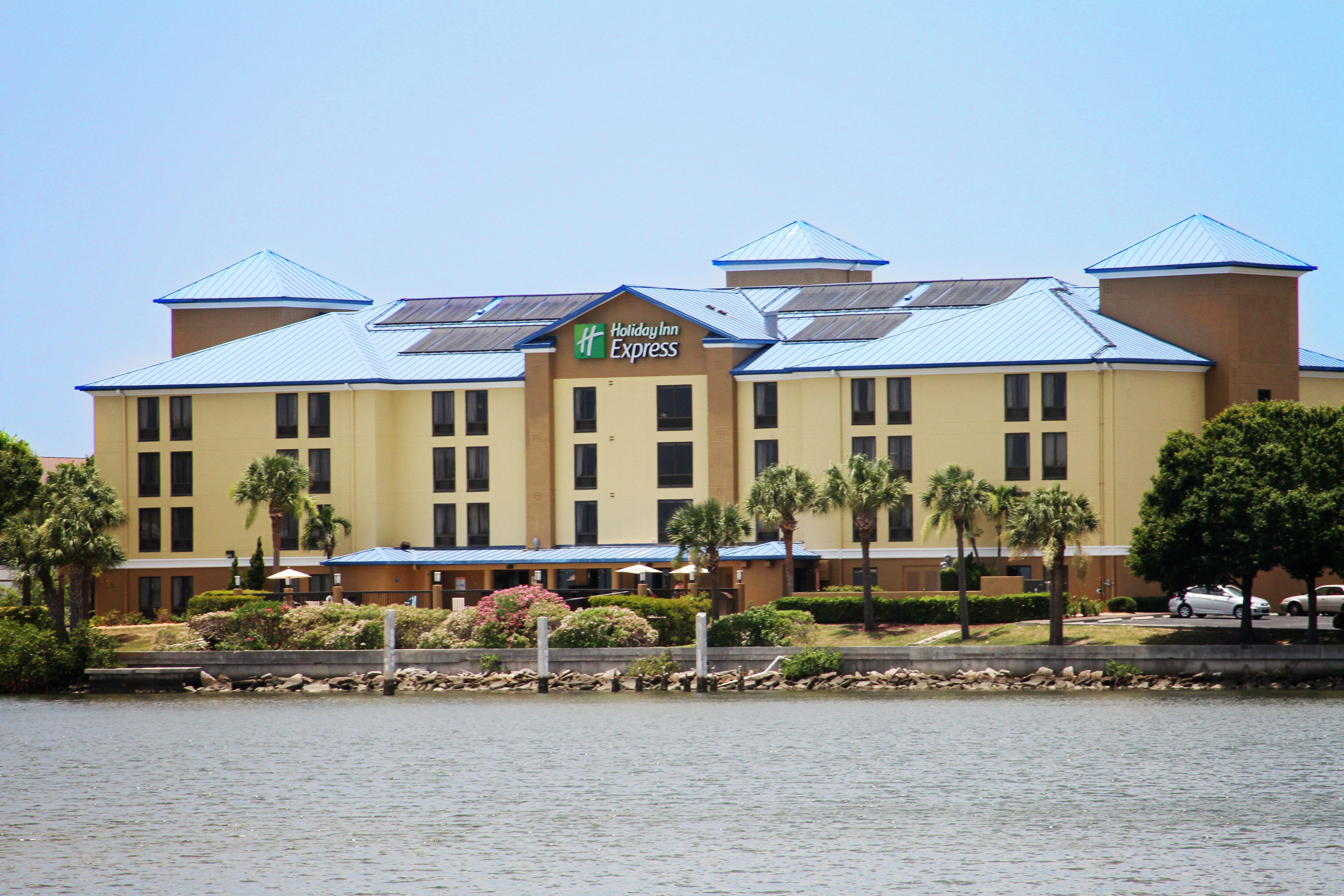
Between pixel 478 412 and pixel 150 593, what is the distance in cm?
1742

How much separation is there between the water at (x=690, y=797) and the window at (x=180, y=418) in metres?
28.2

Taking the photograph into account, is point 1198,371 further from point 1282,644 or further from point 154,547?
point 154,547

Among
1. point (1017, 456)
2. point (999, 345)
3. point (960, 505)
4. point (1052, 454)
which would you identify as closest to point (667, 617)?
point (960, 505)

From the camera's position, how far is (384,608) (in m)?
77.1

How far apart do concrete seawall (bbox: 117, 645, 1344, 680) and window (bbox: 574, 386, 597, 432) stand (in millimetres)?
19617

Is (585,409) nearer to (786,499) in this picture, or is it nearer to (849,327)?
(849,327)

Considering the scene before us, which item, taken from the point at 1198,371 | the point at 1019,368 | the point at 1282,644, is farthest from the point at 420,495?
the point at 1282,644

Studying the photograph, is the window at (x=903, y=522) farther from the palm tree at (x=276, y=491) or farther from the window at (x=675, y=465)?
the palm tree at (x=276, y=491)

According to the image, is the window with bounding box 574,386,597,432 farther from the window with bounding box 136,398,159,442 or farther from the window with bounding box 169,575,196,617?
the window with bounding box 136,398,159,442

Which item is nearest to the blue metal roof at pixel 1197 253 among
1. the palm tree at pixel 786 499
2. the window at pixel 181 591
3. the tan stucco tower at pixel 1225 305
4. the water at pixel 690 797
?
the tan stucco tower at pixel 1225 305

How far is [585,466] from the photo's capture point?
87.4 meters

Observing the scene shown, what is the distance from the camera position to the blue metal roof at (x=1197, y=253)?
261 feet

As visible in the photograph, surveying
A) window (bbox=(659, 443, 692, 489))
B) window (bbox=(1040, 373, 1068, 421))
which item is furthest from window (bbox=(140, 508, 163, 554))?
window (bbox=(1040, 373, 1068, 421))

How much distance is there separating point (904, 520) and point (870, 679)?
16.4m
